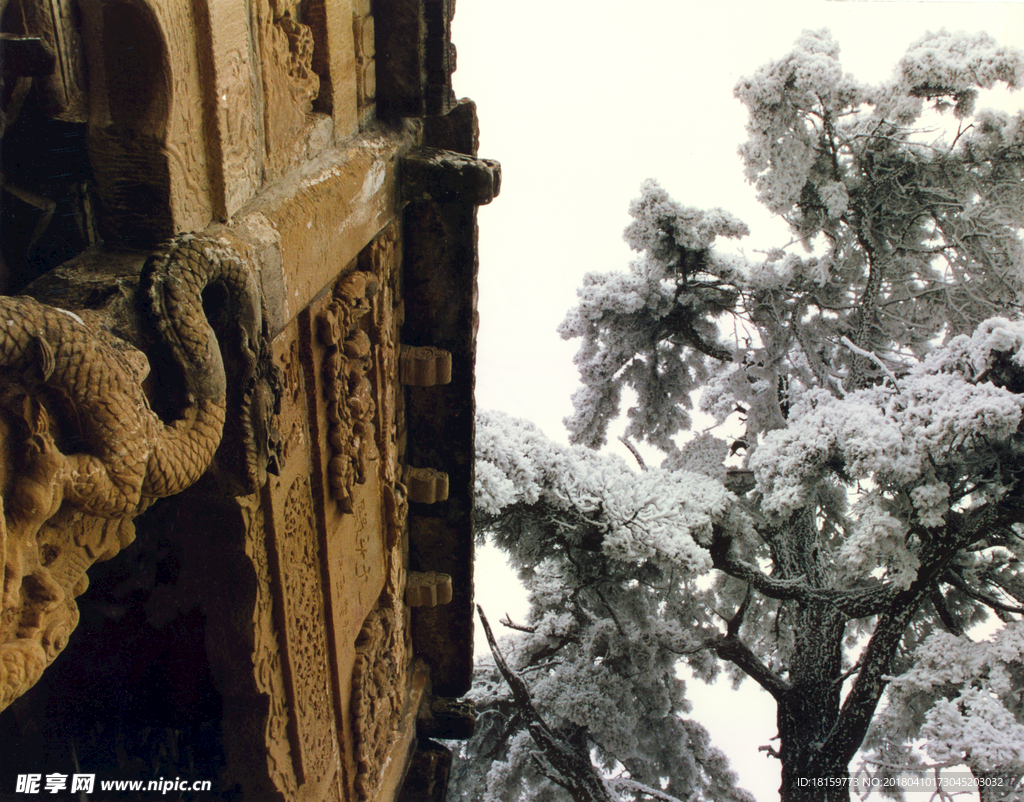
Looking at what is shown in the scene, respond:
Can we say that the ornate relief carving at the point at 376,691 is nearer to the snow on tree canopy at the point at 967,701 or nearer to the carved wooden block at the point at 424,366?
the carved wooden block at the point at 424,366

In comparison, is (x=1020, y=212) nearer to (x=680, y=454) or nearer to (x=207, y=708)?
(x=680, y=454)

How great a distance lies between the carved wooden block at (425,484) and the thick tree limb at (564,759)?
14.8 ft

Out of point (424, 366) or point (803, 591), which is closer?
point (424, 366)

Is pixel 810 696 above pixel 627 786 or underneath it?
above

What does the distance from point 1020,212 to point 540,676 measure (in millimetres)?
7411

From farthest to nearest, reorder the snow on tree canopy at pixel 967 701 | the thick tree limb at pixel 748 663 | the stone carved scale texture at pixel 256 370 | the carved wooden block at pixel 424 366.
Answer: the thick tree limb at pixel 748 663
the snow on tree canopy at pixel 967 701
the carved wooden block at pixel 424 366
the stone carved scale texture at pixel 256 370

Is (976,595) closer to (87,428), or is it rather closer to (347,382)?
(347,382)

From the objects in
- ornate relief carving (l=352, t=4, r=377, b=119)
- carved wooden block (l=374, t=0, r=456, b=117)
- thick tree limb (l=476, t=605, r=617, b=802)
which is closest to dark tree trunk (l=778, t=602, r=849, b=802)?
thick tree limb (l=476, t=605, r=617, b=802)

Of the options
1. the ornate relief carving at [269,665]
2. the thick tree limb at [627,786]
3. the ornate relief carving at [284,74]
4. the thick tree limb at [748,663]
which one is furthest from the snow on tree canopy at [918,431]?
the ornate relief carving at [284,74]

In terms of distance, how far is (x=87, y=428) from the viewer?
1.07m

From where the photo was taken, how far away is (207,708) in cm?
214

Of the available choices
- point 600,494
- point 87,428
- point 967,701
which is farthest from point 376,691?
point 967,701

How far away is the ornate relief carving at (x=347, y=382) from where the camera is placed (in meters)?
2.29

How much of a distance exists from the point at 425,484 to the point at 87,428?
2135mm
